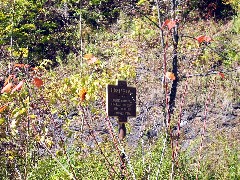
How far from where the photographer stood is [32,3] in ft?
45.2

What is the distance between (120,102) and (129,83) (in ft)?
10.7

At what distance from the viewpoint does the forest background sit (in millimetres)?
4883

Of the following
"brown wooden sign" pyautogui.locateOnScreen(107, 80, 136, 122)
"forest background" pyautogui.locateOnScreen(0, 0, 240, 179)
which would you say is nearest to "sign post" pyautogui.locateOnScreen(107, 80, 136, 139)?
"brown wooden sign" pyautogui.locateOnScreen(107, 80, 136, 122)

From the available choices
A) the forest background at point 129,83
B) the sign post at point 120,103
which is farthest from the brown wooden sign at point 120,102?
the forest background at point 129,83

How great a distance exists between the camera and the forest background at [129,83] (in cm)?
488

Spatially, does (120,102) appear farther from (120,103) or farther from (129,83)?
(129,83)

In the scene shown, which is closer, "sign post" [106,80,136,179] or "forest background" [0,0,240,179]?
"forest background" [0,0,240,179]

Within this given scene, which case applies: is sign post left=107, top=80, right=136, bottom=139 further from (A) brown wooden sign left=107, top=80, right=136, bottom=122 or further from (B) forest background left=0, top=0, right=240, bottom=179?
(B) forest background left=0, top=0, right=240, bottom=179

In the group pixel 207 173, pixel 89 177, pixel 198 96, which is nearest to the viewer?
pixel 89 177

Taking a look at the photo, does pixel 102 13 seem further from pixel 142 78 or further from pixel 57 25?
pixel 142 78

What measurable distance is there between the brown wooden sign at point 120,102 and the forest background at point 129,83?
7.4 inches

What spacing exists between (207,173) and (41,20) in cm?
993

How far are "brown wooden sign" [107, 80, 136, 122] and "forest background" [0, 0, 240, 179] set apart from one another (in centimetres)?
19

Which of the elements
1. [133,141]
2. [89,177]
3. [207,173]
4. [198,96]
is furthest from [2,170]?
[198,96]
